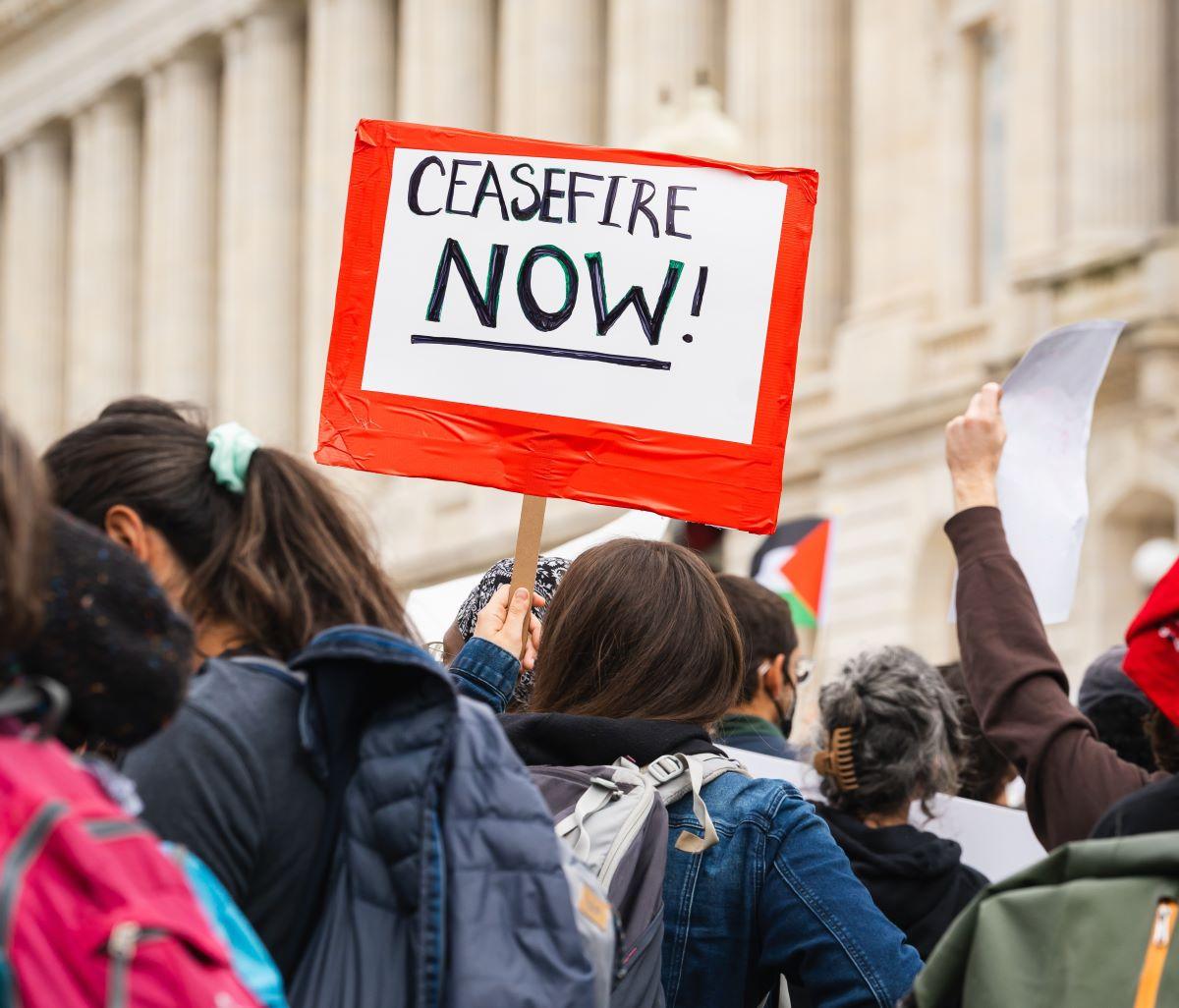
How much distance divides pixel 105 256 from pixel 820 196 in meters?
19.7

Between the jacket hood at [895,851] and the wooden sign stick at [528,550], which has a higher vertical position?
the wooden sign stick at [528,550]

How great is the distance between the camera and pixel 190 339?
42094 millimetres

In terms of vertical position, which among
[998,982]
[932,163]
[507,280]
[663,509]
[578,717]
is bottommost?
[998,982]

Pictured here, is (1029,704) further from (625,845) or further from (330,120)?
(330,120)

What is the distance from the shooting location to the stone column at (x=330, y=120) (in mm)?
37438

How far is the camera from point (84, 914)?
2316mm

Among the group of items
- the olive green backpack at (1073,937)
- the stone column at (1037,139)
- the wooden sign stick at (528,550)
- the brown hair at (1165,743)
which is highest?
the stone column at (1037,139)

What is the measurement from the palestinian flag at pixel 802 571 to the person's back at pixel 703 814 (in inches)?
259

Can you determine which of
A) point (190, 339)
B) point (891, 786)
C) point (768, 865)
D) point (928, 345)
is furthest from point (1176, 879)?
point (190, 339)

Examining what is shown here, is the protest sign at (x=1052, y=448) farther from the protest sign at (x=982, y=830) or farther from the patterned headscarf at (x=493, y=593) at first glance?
the patterned headscarf at (x=493, y=593)

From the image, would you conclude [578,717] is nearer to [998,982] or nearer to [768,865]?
[768,865]

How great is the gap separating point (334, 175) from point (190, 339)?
5520 millimetres

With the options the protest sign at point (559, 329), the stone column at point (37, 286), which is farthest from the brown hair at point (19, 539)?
the stone column at point (37, 286)

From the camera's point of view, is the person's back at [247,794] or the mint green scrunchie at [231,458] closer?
the person's back at [247,794]
